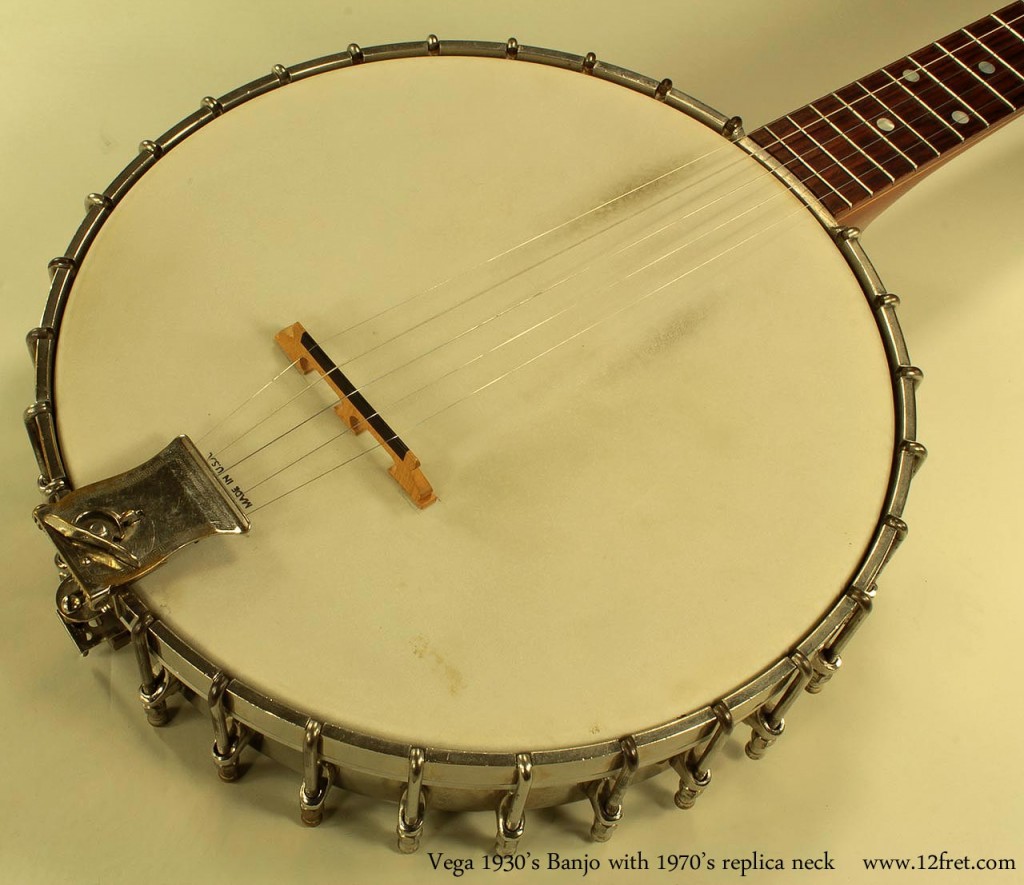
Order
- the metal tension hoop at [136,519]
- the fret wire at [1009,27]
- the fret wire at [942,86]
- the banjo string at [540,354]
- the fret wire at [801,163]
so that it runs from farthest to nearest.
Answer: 1. the fret wire at [1009,27]
2. the fret wire at [942,86]
3. the fret wire at [801,163]
4. the banjo string at [540,354]
5. the metal tension hoop at [136,519]

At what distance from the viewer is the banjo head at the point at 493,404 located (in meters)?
1.09

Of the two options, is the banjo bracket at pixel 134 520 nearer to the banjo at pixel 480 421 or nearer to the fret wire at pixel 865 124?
the banjo at pixel 480 421

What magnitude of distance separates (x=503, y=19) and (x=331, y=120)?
2.66 ft

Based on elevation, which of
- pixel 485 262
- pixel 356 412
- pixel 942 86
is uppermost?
pixel 942 86

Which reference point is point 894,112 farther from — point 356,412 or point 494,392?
point 356,412

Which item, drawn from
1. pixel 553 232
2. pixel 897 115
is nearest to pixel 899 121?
pixel 897 115

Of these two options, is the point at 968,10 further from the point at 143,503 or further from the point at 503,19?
the point at 143,503

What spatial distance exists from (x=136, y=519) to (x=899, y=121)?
1210mm

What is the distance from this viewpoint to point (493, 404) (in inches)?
49.8

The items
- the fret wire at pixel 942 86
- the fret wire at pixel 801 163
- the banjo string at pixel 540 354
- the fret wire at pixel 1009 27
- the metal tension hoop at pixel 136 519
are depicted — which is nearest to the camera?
the metal tension hoop at pixel 136 519

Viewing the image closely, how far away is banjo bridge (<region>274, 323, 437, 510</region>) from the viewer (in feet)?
3.81

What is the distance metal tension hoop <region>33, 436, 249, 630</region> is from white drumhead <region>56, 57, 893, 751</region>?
0.12 ft

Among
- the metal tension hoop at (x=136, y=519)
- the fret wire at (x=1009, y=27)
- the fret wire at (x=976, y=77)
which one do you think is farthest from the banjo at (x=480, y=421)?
the fret wire at (x=1009, y=27)

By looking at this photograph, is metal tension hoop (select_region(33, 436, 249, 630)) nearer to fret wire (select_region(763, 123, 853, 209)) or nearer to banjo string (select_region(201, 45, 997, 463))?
banjo string (select_region(201, 45, 997, 463))
